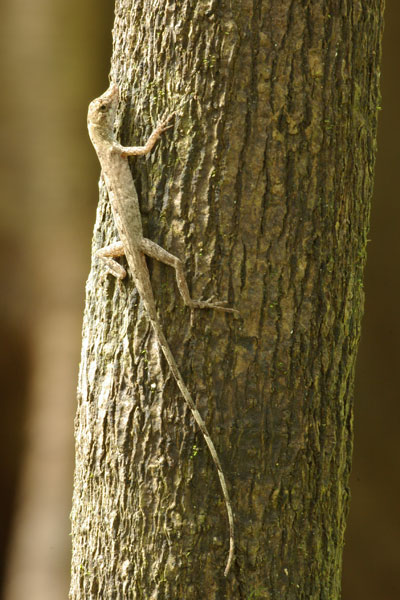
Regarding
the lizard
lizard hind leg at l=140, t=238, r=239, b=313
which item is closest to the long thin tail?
the lizard

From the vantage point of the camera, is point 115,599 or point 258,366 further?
point 115,599

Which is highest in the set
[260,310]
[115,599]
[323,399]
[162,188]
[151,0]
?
[151,0]

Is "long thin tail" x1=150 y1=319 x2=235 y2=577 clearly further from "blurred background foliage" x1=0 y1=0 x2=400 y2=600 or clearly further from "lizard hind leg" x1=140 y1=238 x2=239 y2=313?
"blurred background foliage" x1=0 y1=0 x2=400 y2=600

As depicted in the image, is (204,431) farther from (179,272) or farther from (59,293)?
(59,293)

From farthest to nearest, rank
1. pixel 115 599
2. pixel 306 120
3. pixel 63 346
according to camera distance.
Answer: pixel 63 346 → pixel 115 599 → pixel 306 120

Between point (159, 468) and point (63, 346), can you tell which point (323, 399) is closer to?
point (159, 468)

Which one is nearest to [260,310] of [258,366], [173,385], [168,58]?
[258,366]

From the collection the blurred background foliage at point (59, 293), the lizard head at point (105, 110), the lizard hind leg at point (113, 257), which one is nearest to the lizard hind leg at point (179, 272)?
the lizard hind leg at point (113, 257)

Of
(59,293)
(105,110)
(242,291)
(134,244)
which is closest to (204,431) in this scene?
(242,291)
